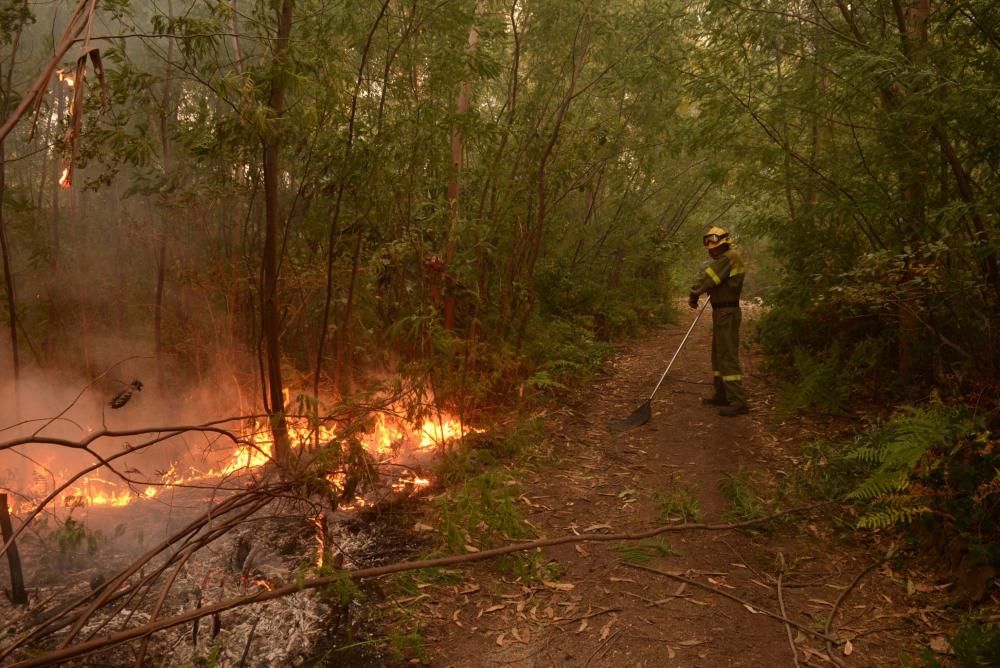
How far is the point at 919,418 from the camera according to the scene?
3.88 meters

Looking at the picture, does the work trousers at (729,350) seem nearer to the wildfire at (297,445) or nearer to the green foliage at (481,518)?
the wildfire at (297,445)

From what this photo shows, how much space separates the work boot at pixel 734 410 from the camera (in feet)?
21.8

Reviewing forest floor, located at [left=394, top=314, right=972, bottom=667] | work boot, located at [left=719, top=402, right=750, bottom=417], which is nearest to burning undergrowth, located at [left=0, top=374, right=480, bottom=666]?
forest floor, located at [left=394, top=314, right=972, bottom=667]

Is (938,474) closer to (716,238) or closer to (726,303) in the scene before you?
(726,303)

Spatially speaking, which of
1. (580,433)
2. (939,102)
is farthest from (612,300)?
(939,102)

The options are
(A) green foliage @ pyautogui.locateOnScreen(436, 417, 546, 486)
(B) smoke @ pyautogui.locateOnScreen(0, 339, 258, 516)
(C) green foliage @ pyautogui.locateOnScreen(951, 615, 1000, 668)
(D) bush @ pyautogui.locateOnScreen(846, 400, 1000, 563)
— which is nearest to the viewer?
(C) green foliage @ pyautogui.locateOnScreen(951, 615, 1000, 668)

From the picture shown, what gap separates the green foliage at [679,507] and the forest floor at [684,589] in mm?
20

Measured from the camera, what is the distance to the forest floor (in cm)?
321

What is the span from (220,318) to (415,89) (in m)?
3.92

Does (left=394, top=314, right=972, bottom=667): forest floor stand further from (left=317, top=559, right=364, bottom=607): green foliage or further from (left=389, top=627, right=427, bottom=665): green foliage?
(left=317, top=559, right=364, bottom=607): green foliage

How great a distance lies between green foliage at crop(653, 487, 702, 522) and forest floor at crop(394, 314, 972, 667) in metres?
0.02

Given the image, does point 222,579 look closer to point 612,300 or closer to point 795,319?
point 795,319

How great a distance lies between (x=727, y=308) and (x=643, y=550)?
355 cm

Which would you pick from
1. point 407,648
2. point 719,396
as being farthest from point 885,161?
point 407,648
